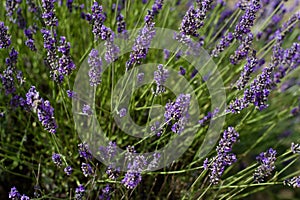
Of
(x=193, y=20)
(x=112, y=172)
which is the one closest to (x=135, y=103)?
(x=112, y=172)

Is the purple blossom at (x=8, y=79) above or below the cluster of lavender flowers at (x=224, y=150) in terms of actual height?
above

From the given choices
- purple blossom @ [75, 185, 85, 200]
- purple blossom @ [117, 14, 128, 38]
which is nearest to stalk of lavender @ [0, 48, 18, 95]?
purple blossom @ [117, 14, 128, 38]

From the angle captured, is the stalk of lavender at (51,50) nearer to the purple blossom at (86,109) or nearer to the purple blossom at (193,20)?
the purple blossom at (86,109)

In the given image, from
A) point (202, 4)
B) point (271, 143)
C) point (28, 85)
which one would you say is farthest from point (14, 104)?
point (271, 143)

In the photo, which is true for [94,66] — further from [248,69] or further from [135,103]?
[248,69]

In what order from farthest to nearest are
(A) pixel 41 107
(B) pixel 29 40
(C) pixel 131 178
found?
(B) pixel 29 40 → (C) pixel 131 178 → (A) pixel 41 107

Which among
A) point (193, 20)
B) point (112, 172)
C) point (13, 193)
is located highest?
point (193, 20)

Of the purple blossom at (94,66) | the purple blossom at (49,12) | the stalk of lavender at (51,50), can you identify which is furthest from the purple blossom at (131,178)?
the purple blossom at (49,12)

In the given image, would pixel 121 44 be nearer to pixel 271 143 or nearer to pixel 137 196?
pixel 137 196

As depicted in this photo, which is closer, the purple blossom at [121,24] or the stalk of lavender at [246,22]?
the stalk of lavender at [246,22]

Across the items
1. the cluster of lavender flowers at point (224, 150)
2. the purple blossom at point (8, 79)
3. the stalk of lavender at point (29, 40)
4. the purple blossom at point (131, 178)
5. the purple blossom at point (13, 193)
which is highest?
the stalk of lavender at point (29, 40)
